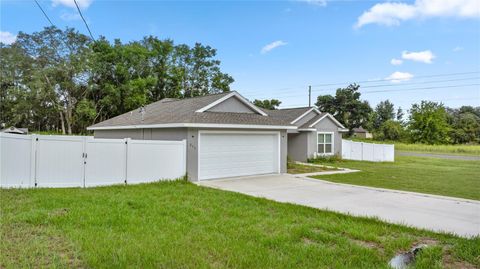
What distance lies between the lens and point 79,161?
973cm

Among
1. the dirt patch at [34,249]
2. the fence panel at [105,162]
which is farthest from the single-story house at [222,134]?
the dirt patch at [34,249]

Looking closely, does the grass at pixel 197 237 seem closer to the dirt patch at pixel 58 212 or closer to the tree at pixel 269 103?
the dirt patch at pixel 58 212

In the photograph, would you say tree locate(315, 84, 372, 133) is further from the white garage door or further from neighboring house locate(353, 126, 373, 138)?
the white garage door

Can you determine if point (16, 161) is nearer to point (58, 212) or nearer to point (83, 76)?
point (58, 212)

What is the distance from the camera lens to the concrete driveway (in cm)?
661

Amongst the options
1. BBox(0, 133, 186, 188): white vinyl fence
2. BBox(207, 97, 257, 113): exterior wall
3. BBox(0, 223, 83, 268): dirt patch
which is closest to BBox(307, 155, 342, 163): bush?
BBox(207, 97, 257, 113): exterior wall

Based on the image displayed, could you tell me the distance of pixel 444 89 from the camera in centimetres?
4250

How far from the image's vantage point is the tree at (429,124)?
147ft

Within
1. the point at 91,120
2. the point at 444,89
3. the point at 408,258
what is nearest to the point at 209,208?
the point at 408,258

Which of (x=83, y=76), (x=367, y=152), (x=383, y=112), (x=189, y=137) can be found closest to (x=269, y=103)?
(x=367, y=152)

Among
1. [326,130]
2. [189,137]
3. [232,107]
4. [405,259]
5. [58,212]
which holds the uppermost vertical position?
[232,107]

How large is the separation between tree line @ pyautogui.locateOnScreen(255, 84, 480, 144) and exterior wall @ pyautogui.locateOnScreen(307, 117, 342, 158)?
2204 centimetres

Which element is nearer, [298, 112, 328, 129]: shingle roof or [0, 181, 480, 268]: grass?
[0, 181, 480, 268]: grass

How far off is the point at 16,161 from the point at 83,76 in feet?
86.3
